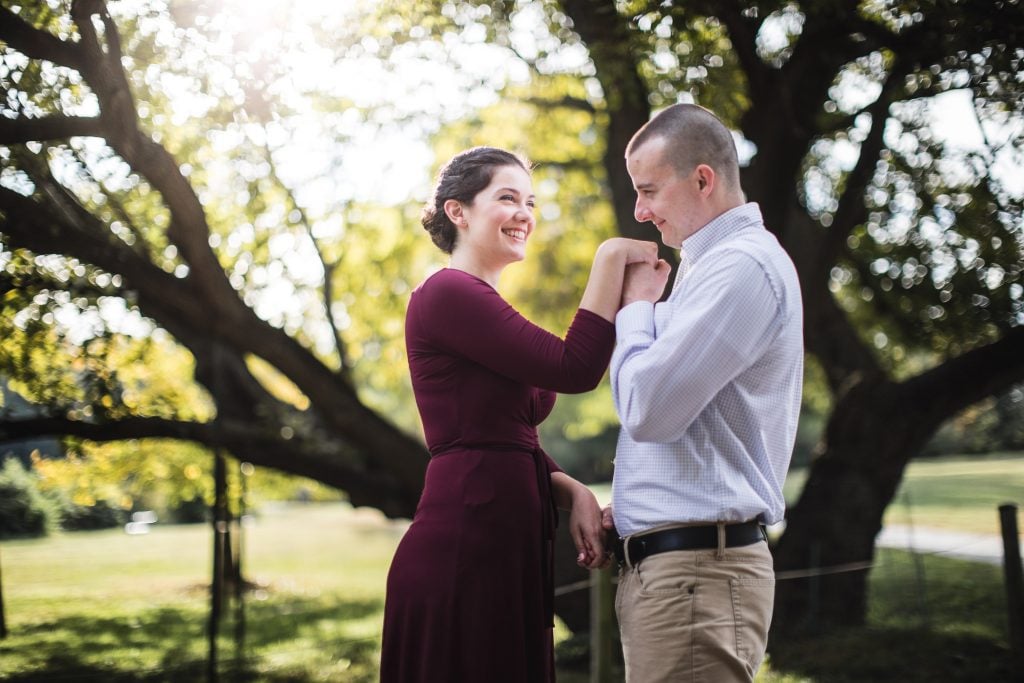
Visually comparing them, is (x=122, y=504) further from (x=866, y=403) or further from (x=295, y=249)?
(x=866, y=403)

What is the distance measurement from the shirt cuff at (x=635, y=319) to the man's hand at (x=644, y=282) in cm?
6

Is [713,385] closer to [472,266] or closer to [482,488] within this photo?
[482,488]

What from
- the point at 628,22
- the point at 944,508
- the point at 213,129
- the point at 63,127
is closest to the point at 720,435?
Result: the point at 628,22

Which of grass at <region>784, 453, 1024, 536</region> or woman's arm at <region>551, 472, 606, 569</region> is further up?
woman's arm at <region>551, 472, 606, 569</region>

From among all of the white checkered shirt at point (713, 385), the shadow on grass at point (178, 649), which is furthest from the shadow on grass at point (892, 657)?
the white checkered shirt at point (713, 385)

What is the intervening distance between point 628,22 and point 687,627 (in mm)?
3578

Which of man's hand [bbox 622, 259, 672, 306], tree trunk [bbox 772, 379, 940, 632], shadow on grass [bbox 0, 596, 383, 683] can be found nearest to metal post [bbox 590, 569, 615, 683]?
shadow on grass [bbox 0, 596, 383, 683]

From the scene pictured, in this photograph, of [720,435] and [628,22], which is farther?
[628,22]

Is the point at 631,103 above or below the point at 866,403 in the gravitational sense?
above

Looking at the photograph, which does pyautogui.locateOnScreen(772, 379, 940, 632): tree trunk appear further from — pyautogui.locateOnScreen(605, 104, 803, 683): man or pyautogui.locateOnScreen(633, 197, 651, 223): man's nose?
pyautogui.locateOnScreen(633, 197, 651, 223): man's nose

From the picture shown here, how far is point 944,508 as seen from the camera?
1311cm

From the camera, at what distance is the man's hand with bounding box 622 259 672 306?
7.16ft

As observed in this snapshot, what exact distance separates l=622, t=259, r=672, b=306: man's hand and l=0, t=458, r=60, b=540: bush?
4.17 meters

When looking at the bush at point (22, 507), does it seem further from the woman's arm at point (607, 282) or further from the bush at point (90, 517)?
the woman's arm at point (607, 282)
